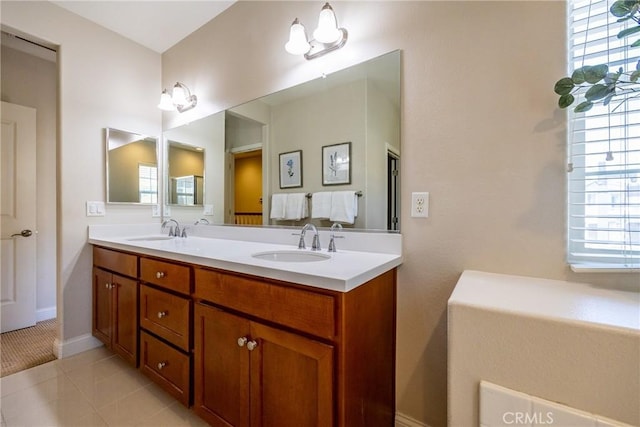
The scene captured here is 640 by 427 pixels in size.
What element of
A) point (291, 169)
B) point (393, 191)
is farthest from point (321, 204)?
point (393, 191)

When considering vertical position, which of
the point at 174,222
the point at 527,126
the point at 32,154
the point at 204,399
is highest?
the point at 32,154

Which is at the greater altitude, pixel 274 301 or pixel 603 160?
pixel 603 160

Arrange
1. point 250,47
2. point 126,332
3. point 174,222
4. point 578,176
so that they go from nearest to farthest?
point 578,176 → point 126,332 → point 250,47 → point 174,222

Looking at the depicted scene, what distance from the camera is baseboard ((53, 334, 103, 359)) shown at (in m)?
1.91

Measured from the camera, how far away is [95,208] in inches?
81.3

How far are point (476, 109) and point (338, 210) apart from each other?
773 millimetres

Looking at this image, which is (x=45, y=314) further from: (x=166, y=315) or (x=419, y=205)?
(x=419, y=205)

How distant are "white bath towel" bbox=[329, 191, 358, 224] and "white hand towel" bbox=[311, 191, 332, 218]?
3 centimetres

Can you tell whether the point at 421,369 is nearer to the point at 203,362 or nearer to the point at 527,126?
the point at 203,362

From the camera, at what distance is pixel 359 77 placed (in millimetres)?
1393

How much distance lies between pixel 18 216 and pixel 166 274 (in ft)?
6.68

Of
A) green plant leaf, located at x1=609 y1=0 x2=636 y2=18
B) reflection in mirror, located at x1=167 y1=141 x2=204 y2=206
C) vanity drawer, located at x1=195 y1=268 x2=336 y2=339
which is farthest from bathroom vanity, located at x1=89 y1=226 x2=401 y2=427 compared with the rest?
green plant leaf, located at x1=609 y1=0 x2=636 y2=18

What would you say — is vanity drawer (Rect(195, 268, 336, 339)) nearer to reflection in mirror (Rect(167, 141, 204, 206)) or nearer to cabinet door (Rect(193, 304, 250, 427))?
cabinet door (Rect(193, 304, 250, 427))

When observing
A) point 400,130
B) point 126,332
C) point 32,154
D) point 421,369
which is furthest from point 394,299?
point 32,154
